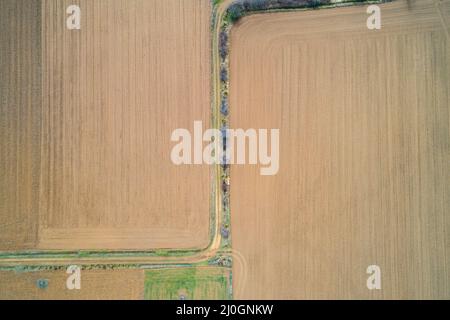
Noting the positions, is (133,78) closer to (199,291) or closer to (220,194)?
(220,194)

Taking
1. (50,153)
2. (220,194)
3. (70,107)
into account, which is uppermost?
(70,107)

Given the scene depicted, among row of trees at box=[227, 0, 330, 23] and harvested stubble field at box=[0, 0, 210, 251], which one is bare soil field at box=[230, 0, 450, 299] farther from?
harvested stubble field at box=[0, 0, 210, 251]

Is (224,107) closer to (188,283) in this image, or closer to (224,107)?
(224,107)

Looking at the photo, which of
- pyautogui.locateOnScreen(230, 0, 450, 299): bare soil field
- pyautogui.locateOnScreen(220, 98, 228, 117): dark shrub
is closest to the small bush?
pyautogui.locateOnScreen(220, 98, 228, 117): dark shrub

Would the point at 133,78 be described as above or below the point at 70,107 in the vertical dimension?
above

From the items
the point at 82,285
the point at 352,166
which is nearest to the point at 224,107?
the point at 352,166
